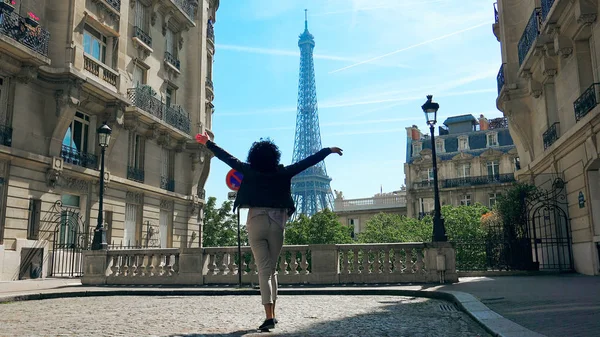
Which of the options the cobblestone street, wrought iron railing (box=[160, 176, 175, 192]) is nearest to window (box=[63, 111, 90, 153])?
wrought iron railing (box=[160, 176, 175, 192])

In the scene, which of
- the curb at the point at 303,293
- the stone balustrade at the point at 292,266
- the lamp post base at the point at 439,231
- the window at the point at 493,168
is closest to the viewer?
the curb at the point at 303,293

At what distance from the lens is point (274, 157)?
5.50 metres

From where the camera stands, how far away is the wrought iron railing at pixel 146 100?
22.4 metres

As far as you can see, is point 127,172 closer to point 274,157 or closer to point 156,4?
point 156,4

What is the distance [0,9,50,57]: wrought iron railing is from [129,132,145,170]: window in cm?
628

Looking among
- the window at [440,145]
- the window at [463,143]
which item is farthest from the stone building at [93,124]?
the window at [463,143]

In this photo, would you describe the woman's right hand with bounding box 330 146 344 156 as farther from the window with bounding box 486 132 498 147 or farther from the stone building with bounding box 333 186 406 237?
the window with bounding box 486 132 498 147

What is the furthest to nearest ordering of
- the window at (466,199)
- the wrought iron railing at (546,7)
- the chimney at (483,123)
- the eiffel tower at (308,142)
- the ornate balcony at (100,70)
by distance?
the eiffel tower at (308,142) → the chimney at (483,123) → the window at (466,199) → the ornate balcony at (100,70) → the wrought iron railing at (546,7)

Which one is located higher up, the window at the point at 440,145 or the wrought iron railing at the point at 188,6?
the wrought iron railing at the point at 188,6

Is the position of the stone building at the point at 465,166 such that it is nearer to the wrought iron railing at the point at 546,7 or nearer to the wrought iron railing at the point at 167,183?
the wrought iron railing at the point at 167,183

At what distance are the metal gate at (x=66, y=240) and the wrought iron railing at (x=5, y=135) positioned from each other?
109 inches

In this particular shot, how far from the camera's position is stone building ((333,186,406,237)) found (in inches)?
2328

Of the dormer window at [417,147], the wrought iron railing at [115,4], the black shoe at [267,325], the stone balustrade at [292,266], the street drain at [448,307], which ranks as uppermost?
the dormer window at [417,147]

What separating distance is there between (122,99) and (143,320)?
16.3 metres
